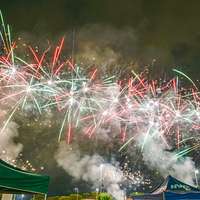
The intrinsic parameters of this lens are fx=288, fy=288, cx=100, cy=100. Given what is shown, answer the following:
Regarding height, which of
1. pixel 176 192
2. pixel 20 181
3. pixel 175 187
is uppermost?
pixel 175 187

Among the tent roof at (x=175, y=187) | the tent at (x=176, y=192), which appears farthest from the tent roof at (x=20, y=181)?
the tent roof at (x=175, y=187)

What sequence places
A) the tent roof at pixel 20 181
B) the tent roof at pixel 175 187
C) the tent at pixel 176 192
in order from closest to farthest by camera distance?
1. the tent roof at pixel 20 181
2. the tent at pixel 176 192
3. the tent roof at pixel 175 187

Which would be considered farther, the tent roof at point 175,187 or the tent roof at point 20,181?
the tent roof at point 175,187

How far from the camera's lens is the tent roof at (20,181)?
6.09 metres

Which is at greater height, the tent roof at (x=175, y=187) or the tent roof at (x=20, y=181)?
the tent roof at (x=175, y=187)

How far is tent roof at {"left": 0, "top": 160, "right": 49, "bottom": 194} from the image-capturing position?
609 cm

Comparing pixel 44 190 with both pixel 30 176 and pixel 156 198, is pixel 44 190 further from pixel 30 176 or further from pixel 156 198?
pixel 156 198

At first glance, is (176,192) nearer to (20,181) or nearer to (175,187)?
(175,187)

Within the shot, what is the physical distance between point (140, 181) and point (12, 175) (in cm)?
9563

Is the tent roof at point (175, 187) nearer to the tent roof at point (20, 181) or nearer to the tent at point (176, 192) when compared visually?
the tent at point (176, 192)

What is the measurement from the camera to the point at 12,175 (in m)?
6.30

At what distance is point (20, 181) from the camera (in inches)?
259

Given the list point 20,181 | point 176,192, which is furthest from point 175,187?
point 20,181

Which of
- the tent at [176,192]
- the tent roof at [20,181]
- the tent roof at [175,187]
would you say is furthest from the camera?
the tent roof at [175,187]
